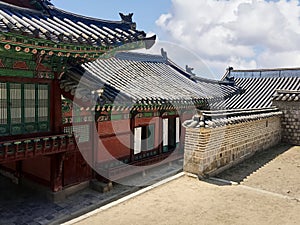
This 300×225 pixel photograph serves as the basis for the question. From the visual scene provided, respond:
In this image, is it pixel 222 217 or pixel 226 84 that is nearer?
pixel 222 217

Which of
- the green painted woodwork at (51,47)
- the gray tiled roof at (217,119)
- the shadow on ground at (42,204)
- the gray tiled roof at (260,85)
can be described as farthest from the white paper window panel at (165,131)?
the gray tiled roof at (260,85)

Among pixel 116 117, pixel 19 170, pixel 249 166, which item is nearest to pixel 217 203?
pixel 249 166

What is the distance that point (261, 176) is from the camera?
843 centimetres

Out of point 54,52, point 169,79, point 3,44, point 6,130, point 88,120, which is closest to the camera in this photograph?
point 3,44

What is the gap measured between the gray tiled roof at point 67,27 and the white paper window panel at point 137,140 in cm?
396

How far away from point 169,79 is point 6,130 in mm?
9330

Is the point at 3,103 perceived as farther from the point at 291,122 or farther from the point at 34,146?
the point at 291,122

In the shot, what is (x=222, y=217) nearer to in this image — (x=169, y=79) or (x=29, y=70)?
(x=29, y=70)

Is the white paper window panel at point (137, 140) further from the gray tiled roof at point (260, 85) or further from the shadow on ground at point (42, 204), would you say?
the gray tiled roof at point (260, 85)

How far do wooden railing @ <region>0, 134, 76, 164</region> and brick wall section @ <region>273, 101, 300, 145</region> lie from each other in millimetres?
11008

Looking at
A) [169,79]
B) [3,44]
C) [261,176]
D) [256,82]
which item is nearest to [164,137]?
[169,79]

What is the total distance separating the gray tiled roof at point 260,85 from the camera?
17422 millimetres

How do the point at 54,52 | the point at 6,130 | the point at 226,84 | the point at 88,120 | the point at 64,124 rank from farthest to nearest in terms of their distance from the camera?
1. the point at 226,84
2. the point at 88,120
3. the point at 64,124
4. the point at 6,130
5. the point at 54,52

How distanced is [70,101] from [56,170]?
2124 millimetres
